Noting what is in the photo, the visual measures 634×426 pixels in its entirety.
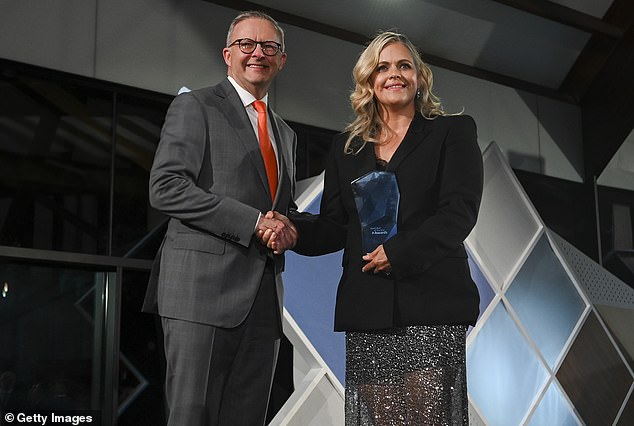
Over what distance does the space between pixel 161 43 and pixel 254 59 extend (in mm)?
4190

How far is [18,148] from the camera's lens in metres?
5.64

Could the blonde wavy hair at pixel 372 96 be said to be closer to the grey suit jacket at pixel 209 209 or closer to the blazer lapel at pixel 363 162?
the blazer lapel at pixel 363 162

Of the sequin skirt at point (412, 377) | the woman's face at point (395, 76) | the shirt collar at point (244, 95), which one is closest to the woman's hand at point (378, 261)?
the sequin skirt at point (412, 377)

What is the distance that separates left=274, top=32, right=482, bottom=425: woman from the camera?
6.93ft

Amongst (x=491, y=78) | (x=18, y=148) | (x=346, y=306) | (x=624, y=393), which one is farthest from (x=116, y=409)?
(x=491, y=78)

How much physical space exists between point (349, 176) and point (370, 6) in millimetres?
5100

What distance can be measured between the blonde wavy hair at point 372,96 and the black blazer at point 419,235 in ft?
0.12

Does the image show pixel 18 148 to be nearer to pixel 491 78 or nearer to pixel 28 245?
pixel 28 245

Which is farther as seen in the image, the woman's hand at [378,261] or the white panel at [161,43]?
the white panel at [161,43]

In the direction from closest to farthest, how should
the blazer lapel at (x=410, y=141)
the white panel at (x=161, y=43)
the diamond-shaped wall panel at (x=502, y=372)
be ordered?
1. the blazer lapel at (x=410, y=141)
2. the diamond-shaped wall panel at (x=502, y=372)
3. the white panel at (x=161, y=43)

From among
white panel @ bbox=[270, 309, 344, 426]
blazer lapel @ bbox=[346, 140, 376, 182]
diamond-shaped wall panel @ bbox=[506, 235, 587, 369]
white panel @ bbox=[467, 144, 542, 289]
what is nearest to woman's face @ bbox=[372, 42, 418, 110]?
blazer lapel @ bbox=[346, 140, 376, 182]

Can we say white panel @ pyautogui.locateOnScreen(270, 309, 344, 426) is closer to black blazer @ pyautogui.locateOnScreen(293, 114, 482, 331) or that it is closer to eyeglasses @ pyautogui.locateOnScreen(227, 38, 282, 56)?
black blazer @ pyautogui.locateOnScreen(293, 114, 482, 331)

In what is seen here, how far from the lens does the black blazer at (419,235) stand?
2.11 meters

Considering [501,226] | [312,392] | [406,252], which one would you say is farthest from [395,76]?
[501,226]
